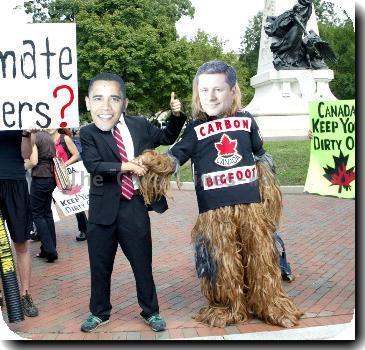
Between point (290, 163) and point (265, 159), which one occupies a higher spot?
point (265, 159)

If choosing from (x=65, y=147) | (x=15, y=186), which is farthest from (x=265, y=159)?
(x=65, y=147)

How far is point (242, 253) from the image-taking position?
13.1 ft

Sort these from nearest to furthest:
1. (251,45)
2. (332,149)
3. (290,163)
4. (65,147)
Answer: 1. (65,147)
2. (332,149)
3. (290,163)
4. (251,45)

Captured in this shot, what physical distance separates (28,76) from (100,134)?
2.42 feet

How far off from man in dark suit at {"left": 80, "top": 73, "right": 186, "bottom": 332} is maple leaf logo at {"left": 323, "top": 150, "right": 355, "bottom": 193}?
20.0 ft

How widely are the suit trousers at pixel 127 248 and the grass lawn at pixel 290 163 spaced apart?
7.61 metres

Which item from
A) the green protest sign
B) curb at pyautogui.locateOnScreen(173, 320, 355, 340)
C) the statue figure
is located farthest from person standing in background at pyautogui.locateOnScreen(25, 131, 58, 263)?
the statue figure

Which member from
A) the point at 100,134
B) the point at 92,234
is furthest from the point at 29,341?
the point at 100,134

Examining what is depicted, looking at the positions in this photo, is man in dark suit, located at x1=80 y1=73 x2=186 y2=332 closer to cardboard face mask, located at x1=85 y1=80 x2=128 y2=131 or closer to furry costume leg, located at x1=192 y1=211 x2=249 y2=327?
cardboard face mask, located at x1=85 y1=80 x2=128 y2=131

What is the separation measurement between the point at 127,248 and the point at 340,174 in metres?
6.48

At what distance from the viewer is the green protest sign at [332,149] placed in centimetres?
823

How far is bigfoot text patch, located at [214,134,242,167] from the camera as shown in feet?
12.7

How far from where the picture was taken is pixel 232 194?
388 centimetres

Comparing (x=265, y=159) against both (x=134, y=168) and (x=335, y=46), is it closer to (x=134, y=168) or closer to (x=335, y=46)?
(x=134, y=168)
